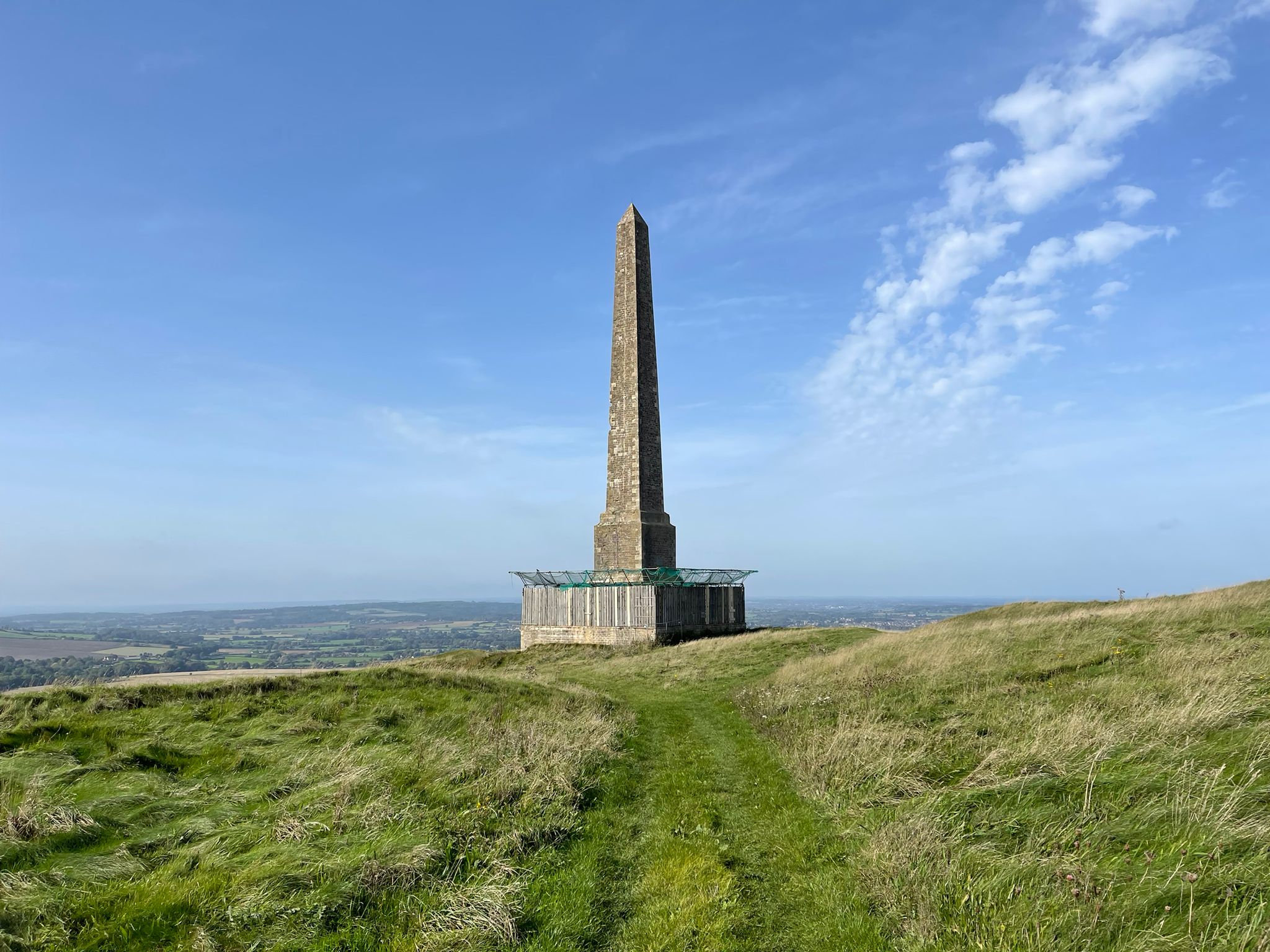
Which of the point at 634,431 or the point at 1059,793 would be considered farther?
the point at 634,431

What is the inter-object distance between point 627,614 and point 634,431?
28.5ft

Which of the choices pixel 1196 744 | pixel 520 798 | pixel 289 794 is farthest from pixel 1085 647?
pixel 289 794

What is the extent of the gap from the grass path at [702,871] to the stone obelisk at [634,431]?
22494mm

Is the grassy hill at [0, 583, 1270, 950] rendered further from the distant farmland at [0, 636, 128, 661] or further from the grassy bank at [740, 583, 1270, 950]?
the distant farmland at [0, 636, 128, 661]

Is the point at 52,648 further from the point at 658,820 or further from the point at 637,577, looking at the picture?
the point at 658,820

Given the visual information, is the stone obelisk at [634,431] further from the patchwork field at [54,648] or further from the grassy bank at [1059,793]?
the patchwork field at [54,648]

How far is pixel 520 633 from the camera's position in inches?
1406

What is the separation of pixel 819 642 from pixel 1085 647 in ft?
41.0

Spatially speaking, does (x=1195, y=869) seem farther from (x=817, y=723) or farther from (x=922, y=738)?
(x=817, y=723)

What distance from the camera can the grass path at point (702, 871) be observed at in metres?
6.06

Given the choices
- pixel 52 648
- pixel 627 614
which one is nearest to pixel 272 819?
pixel 627 614

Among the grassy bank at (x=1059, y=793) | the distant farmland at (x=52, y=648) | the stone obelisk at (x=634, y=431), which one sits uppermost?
the stone obelisk at (x=634, y=431)

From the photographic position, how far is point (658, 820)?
29.2ft

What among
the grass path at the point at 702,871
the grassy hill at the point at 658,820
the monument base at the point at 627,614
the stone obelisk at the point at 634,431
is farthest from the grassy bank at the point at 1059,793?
the stone obelisk at the point at 634,431
